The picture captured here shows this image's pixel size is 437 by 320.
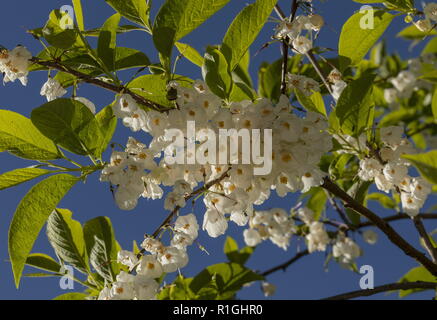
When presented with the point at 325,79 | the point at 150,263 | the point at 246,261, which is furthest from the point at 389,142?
the point at 246,261

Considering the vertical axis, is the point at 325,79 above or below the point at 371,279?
above

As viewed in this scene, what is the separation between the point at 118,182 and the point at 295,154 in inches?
20.6

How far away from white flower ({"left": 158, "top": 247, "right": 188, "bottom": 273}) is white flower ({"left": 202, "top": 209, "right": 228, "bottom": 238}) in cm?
13

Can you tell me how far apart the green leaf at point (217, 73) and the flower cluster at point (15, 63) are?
574 millimetres

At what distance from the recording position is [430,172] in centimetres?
108

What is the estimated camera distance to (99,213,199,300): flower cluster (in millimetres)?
1587

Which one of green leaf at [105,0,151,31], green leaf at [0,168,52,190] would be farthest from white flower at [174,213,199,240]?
green leaf at [105,0,151,31]

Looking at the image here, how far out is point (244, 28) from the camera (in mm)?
1537

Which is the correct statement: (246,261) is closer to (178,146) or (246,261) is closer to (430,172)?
(178,146)

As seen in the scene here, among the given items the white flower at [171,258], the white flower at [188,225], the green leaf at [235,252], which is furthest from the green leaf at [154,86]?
the green leaf at [235,252]

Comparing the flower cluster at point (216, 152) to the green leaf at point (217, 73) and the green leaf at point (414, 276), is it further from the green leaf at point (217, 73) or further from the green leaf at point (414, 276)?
the green leaf at point (414, 276)
